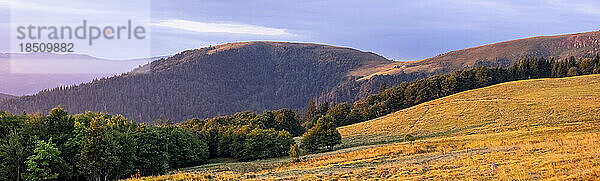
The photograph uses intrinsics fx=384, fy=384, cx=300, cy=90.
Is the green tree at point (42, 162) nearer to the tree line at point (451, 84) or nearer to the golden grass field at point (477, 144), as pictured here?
the golden grass field at point (477, 144)

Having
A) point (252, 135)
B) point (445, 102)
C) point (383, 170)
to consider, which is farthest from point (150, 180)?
point (445, 102)

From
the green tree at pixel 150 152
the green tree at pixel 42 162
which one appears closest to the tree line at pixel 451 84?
the green tree at pixel 150 152

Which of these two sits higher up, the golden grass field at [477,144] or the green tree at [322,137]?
the golden grass field at [477,144]

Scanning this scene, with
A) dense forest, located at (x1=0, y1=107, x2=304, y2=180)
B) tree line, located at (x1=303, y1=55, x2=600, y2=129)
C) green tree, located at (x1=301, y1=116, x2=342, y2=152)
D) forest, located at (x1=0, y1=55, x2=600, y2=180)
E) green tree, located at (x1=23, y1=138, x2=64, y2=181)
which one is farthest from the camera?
tree line, located at (x1=303, y1=55, x2=600, y2=129)

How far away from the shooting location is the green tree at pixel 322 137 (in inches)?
2594

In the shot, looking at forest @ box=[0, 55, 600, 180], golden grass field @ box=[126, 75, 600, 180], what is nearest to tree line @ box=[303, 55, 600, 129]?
forest @ box=[0, 55, 600, 180]

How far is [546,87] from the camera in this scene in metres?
79.0

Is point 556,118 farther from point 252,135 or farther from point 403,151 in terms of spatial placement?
point 252,135

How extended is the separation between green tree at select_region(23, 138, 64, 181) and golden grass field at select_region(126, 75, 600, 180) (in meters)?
13.1

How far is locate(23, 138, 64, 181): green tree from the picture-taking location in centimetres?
3288

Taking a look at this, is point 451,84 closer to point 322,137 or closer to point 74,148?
point 322,137

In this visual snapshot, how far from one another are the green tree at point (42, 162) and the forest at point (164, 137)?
7 cm

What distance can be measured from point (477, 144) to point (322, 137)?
34.3m

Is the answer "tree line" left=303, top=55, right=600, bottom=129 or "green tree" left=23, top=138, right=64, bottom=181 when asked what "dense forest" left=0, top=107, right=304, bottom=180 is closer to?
"green tree" left=23, top=138, right=64, bottom=181
